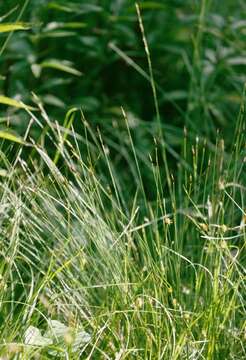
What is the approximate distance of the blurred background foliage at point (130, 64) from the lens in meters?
2.85

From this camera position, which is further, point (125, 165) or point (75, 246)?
point (125, 165)

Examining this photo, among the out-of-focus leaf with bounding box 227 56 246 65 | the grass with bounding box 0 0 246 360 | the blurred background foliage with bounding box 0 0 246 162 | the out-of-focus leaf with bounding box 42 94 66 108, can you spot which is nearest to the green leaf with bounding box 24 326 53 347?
the grass with bounding box 0 0 246 360

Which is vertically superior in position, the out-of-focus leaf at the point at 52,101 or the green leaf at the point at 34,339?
the green leaf at the point at 34,339

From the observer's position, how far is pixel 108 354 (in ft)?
5.87

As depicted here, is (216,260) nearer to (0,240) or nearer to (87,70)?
(0,240)

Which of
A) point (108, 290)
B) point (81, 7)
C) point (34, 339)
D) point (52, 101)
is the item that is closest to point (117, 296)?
point (108, 290)

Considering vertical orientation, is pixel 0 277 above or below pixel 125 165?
above

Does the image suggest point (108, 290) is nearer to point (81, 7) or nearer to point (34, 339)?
point (34, 339)

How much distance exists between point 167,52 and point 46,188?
1415 mm

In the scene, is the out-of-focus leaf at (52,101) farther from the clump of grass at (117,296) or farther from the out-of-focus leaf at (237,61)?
the clump of grass at (117,296)

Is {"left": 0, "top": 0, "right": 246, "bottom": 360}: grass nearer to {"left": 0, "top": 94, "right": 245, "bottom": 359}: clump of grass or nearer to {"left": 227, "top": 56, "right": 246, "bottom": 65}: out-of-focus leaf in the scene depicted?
{"left": 0, "top": 94, "right": 245, "bottom": 359}: clump of grass

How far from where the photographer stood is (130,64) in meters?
3.12

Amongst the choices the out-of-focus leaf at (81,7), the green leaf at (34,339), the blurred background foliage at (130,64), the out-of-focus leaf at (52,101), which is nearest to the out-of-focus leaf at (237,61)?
the blurred background foliage at (130,64)

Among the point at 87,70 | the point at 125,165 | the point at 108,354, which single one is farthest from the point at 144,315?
the point at 87,70
